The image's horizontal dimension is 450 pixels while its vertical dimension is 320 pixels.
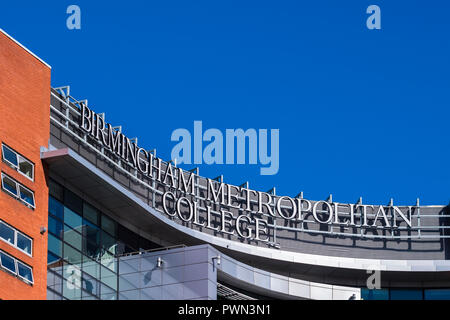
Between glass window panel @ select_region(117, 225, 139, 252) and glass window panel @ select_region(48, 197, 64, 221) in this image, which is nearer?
→ glass window panel @ select_region(48, 197, 64, 221)

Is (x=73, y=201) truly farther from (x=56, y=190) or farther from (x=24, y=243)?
(x=24, y=243)

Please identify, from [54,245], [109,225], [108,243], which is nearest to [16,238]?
[54,245]

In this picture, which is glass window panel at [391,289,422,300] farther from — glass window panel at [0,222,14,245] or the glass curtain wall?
glass window panel at [0,222,14,245]

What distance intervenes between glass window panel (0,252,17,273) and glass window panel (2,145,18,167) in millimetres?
4752

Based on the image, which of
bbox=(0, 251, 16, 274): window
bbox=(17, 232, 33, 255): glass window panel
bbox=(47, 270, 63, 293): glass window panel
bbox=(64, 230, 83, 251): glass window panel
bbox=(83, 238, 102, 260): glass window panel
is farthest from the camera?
bbox=(83, 238, 102, 260): glass window panel

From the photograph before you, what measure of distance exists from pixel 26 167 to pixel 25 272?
540cm

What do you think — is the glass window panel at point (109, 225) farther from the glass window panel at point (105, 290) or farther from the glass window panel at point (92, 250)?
the glass window panel at point (105, 290)

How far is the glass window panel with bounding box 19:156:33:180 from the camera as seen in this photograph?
56188 mm

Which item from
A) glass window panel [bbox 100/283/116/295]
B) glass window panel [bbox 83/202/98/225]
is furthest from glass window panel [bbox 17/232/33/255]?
glass window panel [bbox 83/202/98/225]

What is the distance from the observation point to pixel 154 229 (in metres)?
67.6

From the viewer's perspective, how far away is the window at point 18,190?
5478cm

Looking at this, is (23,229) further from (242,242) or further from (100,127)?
(242,242)

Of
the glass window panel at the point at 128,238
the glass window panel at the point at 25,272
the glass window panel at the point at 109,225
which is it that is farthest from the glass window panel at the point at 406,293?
the glass window panel at the point at 25,272

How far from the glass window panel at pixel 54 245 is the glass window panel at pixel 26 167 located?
3146mm
